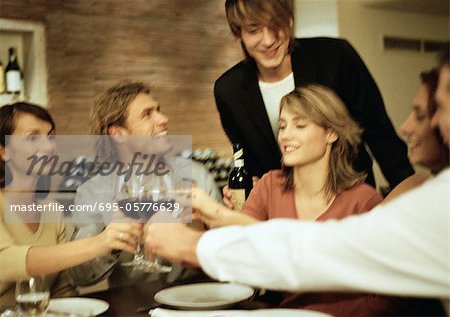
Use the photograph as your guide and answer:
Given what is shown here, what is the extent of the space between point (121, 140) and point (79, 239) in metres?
0.26

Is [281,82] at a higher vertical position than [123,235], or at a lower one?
higher

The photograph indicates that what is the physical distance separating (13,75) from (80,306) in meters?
0.64

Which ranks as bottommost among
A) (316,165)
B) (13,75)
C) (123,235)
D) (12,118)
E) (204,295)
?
(204,295)

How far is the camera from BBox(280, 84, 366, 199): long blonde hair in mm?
1248

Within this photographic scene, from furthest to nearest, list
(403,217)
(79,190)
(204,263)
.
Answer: (79,190)
(204,263)
(403,217)

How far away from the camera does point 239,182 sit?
1368 mm

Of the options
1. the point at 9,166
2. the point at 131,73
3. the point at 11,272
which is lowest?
the point at 11,272

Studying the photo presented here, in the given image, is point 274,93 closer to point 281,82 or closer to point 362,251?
point 281,82

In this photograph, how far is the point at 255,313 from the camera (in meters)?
0.95

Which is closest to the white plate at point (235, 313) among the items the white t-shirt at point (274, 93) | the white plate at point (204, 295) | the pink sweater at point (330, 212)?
the white plate at point (204, 295)

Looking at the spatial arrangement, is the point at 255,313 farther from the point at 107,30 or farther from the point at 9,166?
the point at 107,30

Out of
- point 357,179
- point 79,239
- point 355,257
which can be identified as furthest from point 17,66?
point 355,257

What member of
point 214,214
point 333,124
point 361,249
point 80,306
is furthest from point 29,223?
point 361,249

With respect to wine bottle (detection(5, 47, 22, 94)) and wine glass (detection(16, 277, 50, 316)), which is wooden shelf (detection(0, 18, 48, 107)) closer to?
wine bottle (detection(5, 47, 22, 94))
